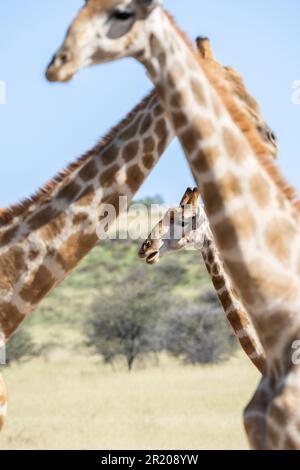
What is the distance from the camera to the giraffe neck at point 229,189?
168 inches

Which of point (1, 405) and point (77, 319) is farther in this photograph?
point (77, 319)

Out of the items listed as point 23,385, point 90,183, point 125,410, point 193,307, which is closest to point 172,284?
point 193,307

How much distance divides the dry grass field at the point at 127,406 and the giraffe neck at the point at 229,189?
945cm

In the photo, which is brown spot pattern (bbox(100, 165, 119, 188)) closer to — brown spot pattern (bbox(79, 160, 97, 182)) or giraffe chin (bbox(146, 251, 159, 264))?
brown spot pattern (bbox(79, 160, 97, 182))

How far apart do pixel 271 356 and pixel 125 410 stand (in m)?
12.7

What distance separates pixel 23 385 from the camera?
65.8 feet

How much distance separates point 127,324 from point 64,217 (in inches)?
739

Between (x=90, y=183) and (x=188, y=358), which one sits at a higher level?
(x=188, y=358)

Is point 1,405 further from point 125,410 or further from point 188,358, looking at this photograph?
point 188,358

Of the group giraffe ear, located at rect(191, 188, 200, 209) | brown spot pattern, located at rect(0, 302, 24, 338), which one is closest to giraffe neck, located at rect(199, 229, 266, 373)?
giraffe ear, located at rect(191, 188, 200, 209)

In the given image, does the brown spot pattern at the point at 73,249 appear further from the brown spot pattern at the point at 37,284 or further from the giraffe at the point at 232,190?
the giraffe at the point at 232,190

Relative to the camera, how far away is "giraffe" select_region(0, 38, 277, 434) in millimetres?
6016

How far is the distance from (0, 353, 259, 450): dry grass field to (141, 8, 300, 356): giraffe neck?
31.0 ft
